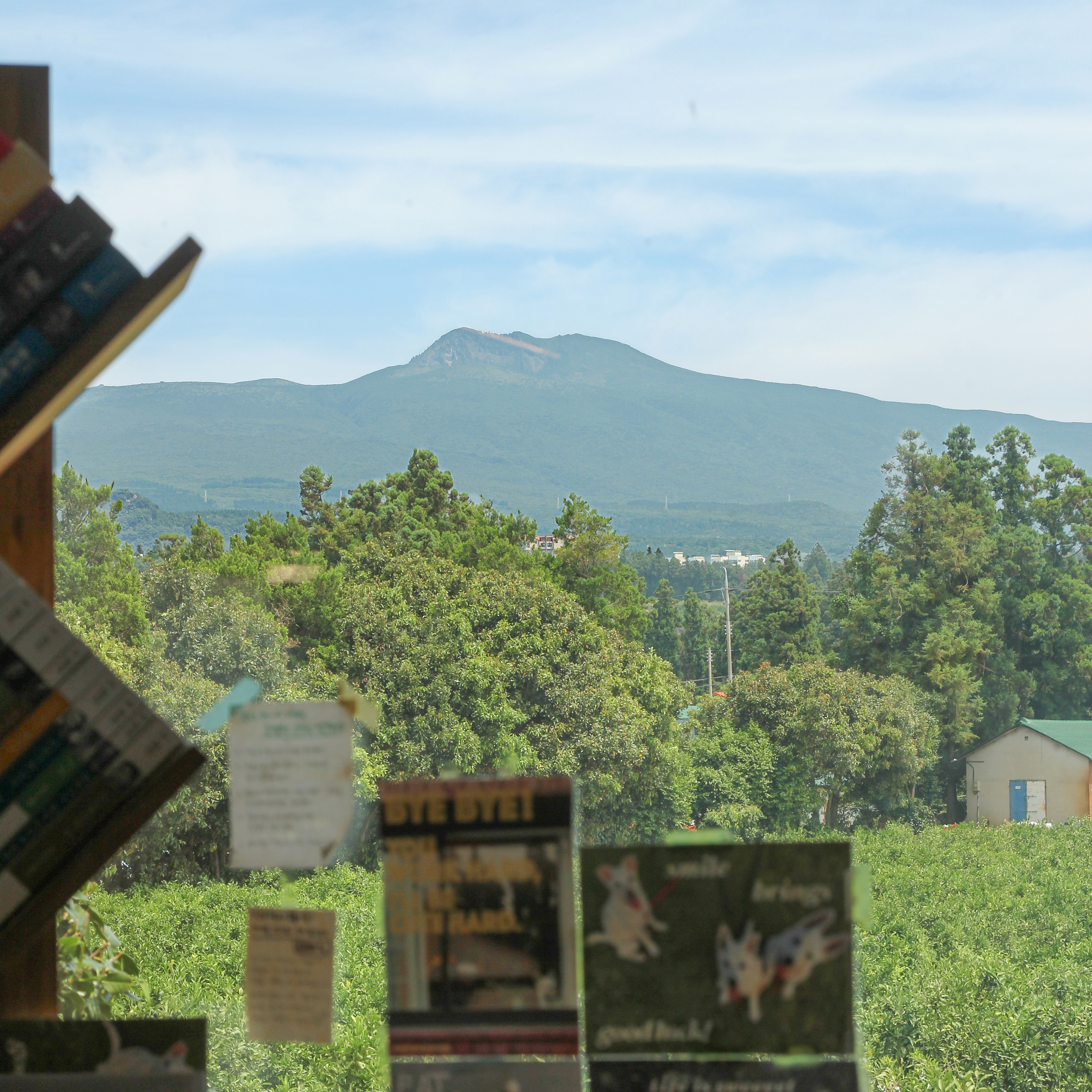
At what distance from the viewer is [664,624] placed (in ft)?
39.1

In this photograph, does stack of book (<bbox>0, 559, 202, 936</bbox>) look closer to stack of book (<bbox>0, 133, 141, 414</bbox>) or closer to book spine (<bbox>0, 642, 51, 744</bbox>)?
book spine (<bbox>0, 642, 51, 744</bbox>)

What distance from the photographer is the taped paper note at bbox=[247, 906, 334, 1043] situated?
52 centimetres

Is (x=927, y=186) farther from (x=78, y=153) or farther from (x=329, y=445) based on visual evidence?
(x=329, y=445)

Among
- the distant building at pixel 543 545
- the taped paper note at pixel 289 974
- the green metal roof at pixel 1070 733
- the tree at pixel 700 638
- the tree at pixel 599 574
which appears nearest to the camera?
the taped paper note at pixel 289 974

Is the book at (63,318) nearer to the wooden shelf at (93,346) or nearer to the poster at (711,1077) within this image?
the wooden shelf at (93,346)

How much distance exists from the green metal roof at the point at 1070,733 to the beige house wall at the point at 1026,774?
44 mm

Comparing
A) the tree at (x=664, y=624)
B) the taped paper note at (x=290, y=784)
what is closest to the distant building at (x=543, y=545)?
the tree at (x=664, y=624)

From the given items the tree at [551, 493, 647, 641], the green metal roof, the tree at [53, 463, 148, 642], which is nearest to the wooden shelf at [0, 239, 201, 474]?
the tree at [53, 463, 148, 642]

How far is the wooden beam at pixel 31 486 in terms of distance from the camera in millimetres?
459

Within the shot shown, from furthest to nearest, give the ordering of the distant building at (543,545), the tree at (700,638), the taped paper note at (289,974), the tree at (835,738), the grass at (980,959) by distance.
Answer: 1. the distant building at (543,545)
2. the tree at (700,638)
3. the tree at (835,738)
4. the grass at (980,959)
5. the taped paper note at (289,974)

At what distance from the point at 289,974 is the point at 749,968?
24 centimetres

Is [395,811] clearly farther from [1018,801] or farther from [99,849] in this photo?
[1018,801]

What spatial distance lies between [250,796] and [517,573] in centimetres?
1094

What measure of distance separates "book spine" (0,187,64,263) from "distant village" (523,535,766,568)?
11123 millimetres
